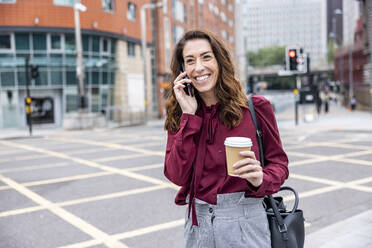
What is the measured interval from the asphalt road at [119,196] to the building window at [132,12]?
21217 mm

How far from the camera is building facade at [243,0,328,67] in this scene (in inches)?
7013

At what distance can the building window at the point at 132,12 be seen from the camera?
103ft

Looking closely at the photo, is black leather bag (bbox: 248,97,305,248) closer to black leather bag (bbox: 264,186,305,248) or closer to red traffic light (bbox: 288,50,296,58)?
black leather bag (bbox: 264,186,305,248)

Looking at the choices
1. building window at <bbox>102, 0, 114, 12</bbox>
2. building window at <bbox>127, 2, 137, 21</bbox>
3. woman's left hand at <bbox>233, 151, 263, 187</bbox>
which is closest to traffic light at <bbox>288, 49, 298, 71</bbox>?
building window at <bbox>102, 0, 114, 12</bbox>

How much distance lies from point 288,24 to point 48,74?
168m

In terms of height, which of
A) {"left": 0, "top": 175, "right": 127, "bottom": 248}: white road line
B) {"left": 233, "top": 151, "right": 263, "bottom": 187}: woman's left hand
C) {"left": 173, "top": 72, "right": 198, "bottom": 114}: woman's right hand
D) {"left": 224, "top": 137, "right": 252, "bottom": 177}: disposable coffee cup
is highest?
{"left": 173, "top": 72, "right": 198, "bottom": 114}: woman's right hand

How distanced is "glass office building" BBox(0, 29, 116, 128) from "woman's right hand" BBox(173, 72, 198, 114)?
1017 inches

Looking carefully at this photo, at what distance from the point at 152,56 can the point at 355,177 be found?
3005cm

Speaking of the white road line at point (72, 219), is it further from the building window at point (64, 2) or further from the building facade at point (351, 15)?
the building facade at point (351, 15)

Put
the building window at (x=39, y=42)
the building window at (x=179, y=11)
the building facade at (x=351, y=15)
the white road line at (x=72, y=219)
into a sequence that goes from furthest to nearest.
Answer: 1. the building facade at (x=351, y=15)
2. the building window at (x=179, y=11)
3. the building window at (x=39, y=42)
4. the white road line at (x=72, y=219)

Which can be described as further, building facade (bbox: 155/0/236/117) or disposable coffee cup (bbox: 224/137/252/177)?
building facade (bbox: 155/0/236/117)

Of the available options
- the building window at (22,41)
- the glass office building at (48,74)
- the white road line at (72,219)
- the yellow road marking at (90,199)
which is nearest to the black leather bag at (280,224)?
the white road line at (72,219)

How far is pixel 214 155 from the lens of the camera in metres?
2.04

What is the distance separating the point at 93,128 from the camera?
24812 mm
